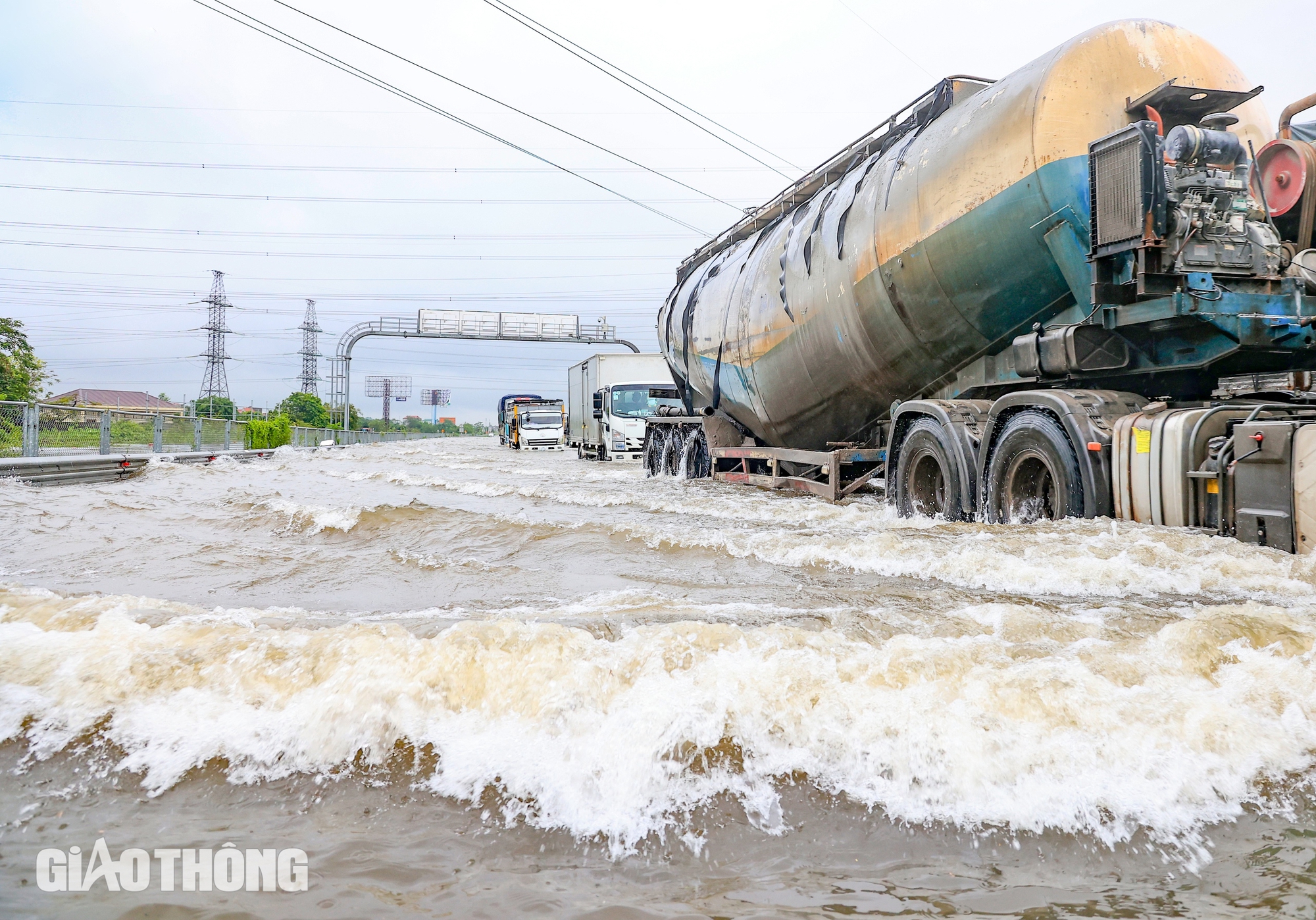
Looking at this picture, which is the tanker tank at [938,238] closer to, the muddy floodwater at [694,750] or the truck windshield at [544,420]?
the muddy floodwater at [694,750]

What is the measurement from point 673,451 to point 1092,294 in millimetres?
12824

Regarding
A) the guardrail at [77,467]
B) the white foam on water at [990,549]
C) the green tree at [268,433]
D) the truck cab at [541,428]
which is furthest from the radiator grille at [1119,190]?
the truck cab at [541,428]

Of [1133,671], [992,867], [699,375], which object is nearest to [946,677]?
[1133,671]

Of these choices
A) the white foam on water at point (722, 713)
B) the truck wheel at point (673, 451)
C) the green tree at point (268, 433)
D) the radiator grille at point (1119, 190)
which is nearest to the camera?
the white foam on water at point (722, 713)

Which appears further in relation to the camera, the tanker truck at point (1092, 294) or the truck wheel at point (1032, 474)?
the truck wheel at point (1032, 474)

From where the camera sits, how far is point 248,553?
276 inches

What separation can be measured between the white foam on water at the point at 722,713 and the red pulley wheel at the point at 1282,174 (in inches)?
165

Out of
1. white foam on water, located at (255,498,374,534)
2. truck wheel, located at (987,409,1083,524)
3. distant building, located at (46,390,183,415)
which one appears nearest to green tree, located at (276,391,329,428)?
distant building, located at (46,390,183,415)

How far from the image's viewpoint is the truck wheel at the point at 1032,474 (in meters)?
6.11

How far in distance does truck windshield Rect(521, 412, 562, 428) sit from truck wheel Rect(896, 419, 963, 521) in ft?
116

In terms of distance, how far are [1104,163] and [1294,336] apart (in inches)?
68.5

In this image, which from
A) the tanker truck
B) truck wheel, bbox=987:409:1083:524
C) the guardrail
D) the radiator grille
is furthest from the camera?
the guardrail

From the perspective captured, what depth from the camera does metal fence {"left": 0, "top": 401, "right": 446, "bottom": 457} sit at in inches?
631
